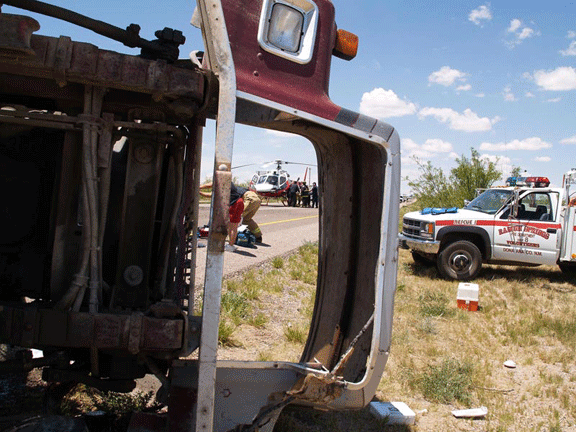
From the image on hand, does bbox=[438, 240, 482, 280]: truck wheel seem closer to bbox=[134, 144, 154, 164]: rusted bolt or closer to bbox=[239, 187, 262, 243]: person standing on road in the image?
bbox=[239, 187, 262, 243]: person standing on road

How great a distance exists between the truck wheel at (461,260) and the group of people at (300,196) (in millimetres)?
24555

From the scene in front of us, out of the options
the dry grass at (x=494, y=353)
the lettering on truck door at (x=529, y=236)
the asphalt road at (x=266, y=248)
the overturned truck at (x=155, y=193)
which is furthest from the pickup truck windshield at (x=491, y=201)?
the overturned truck at (x=155, y=193)

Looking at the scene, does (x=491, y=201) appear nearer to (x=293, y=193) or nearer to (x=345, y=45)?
(x=345, y=45)

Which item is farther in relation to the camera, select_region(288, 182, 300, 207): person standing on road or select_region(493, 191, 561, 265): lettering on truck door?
select_region(288, 182, 300, 207): person standing on road

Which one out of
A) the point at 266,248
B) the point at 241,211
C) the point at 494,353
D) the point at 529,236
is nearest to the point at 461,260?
the point at 529,236

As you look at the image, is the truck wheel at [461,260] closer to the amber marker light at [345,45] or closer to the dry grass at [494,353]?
the dry grass at [494,353]

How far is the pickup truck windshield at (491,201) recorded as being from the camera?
11.0 metres

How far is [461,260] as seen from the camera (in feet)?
34.7

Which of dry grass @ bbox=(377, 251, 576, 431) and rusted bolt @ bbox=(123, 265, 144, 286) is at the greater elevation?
rusted bolt @ bbox=(123, 265, 144, 286)

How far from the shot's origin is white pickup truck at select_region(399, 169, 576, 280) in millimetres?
10492

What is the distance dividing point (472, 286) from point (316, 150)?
5.41 metres

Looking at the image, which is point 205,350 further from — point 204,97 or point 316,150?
point 316,150

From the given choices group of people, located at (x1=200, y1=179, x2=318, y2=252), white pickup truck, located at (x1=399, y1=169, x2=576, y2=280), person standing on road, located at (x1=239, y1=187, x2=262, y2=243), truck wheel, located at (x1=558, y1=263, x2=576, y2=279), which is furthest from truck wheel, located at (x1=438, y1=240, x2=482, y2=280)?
person standing on road, located at (x1=239, y1=187, x2=262, y2=243)

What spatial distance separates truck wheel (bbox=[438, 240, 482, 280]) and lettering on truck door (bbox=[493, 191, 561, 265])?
0.46 meters
